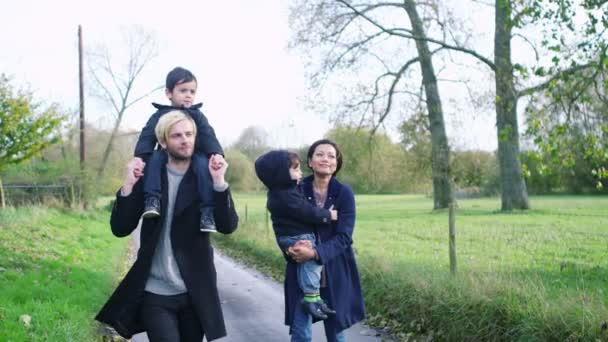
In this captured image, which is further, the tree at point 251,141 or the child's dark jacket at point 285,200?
the tree at point 251,141

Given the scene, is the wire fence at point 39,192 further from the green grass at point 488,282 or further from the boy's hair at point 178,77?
the boy's hair at point 178,77

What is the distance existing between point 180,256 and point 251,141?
253ft

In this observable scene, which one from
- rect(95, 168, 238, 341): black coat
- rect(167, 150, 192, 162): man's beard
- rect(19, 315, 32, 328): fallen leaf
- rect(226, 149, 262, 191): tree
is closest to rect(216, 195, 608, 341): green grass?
rect(95, 168, 238, 341): black coat

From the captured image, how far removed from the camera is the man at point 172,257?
11.9 ft

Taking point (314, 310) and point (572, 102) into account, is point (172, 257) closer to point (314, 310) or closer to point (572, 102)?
point (314, 310)

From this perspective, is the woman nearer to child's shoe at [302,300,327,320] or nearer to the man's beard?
child's shoe at [302,300,327,320]

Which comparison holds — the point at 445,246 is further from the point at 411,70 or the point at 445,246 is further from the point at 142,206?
the point at 411,70

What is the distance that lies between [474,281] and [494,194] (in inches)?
2201

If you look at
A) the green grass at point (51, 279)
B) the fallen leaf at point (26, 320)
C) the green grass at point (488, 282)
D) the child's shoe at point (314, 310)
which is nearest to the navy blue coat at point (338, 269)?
the child's shoe at point (314, 310)

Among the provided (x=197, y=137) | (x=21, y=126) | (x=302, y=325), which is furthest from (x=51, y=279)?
(x=21, y=126)

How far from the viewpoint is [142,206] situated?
3686 mm

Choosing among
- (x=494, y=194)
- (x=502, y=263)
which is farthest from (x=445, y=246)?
(x=494, y=194)

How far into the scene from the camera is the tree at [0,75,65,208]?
2023 cm

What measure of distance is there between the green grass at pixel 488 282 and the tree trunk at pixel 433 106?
471 inches
